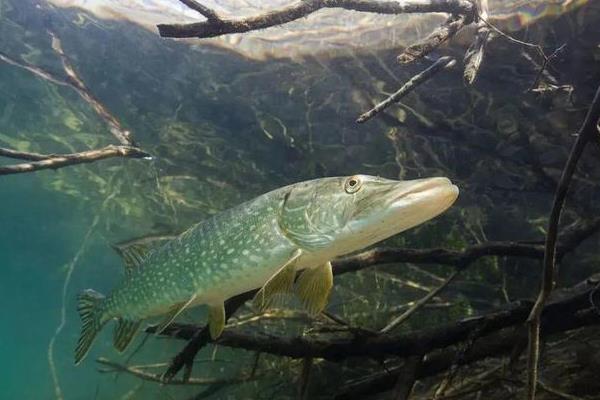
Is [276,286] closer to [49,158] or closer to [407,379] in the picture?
[407,379]

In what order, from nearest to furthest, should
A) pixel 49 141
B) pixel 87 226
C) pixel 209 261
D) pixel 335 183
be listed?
pixel 335 183
pixel 209 261
pixel 49 141
pixel 87 226

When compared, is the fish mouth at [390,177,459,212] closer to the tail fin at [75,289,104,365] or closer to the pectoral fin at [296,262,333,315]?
the pectoral fin at [296,262,333,315]

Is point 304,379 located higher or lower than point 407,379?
lower

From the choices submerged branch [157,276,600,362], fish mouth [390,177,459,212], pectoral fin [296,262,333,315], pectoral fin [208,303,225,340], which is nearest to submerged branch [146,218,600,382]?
submerged branch [157,276,600,362]

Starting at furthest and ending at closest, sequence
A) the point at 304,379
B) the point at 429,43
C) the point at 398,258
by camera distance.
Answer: the point at 398,258, the point at 304,379, the point at 429,43

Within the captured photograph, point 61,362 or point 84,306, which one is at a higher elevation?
point 84,306

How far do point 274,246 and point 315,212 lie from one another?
16.2 inches

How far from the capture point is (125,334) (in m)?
4.10

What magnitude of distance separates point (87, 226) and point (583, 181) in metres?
22.5

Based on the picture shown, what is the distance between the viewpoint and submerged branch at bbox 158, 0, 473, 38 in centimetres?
297

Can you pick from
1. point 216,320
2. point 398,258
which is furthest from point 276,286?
point 398,258

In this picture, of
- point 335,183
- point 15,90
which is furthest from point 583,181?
point 15,90

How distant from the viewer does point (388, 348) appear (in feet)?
16.7

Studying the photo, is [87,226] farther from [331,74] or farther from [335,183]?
[335,183]
